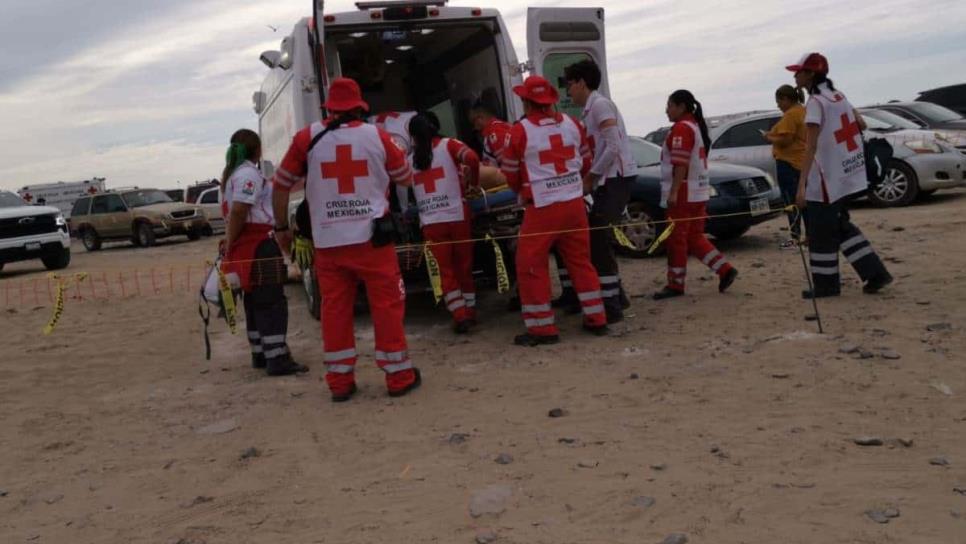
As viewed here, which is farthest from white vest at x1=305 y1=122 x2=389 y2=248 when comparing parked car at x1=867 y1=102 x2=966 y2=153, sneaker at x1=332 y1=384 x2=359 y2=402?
parked car at x1=867 y1=102 x2=966 y2=153

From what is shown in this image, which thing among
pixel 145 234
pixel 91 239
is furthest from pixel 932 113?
pixel 91 239

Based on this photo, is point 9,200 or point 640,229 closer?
point 640,229

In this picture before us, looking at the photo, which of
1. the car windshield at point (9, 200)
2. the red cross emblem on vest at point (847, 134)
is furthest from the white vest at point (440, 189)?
the car windshield at point (9, 200)

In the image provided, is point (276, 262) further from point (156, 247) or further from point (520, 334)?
point (156, 247)

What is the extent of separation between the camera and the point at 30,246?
60.3ft

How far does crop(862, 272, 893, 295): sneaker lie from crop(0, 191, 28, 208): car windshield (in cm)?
1763

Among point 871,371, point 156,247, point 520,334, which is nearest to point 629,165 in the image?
point 520,334

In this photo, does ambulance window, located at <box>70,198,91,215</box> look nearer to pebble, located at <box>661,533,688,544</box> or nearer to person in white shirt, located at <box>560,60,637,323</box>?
person in white shirt, located at <box>560,60,637,323</box>

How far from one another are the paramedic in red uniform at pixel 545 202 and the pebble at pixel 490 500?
2.82 meters

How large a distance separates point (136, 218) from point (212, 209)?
7.18 feet

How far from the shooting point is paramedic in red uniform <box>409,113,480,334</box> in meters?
7.33

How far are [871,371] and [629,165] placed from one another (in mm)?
2776

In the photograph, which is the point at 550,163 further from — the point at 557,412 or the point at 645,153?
the point at 645,153

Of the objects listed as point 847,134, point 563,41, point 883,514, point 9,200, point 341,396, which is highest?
point 563,41
